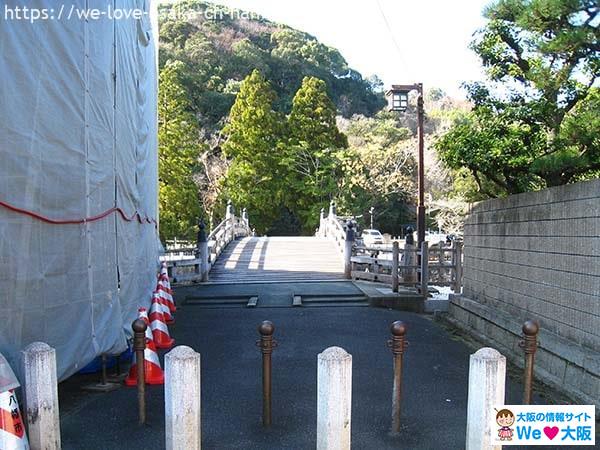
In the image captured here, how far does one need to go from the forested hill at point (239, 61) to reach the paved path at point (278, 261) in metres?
24.0

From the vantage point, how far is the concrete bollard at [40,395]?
349 cm

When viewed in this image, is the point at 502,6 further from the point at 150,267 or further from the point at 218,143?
the point at 218,143

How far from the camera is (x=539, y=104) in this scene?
6473 mm

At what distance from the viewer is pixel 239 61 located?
5222cm

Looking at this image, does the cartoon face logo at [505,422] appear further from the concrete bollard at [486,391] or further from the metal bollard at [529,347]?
the metal bollard at [529,347]

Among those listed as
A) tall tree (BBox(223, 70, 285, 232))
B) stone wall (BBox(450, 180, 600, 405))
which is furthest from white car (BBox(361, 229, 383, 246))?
stone wall (BBox(450, 180, 600, 405))

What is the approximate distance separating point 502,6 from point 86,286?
6137mm

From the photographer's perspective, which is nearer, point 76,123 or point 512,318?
point 76,123

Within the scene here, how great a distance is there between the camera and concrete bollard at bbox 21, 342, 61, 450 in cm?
349

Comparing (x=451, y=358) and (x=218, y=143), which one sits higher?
(x=218, y=143)

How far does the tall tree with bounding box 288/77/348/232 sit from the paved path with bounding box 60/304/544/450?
2728cm

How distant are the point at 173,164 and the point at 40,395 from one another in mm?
25918

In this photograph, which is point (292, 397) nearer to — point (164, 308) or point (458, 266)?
point (164, 308)

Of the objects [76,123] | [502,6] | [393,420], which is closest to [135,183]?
[76,123]
